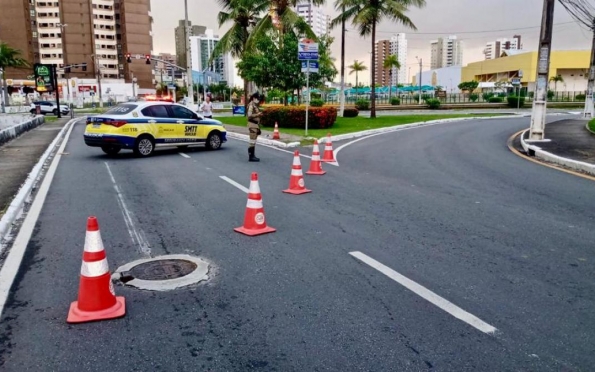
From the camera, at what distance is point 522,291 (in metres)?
4.78

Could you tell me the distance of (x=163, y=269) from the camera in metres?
5.43

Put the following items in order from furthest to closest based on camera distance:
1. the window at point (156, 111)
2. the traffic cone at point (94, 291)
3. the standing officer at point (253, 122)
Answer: the window at point (156, 111), the standing officer at point (253, 122), the traffic cone at point (94, 291)

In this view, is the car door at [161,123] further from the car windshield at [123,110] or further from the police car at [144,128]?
the car windshield at [123,110]

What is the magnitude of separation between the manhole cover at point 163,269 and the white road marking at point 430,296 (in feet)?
6.14

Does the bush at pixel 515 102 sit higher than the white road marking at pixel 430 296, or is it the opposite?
the bush at pixel 515 102

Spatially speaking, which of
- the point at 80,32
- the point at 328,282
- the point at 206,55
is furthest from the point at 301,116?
the point at 206,55

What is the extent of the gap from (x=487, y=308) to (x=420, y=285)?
688 millimetres

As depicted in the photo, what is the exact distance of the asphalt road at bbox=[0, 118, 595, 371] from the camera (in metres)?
3.67

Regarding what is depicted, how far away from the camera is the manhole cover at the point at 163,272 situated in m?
5.01

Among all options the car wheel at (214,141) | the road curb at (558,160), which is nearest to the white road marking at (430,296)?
the road curb at (558,160)

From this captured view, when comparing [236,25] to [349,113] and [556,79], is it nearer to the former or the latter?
[349,113]

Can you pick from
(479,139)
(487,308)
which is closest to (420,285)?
(487,308)

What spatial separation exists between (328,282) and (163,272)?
67.6 inches

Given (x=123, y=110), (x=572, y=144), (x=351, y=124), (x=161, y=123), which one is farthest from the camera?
(x=351, y=124)
